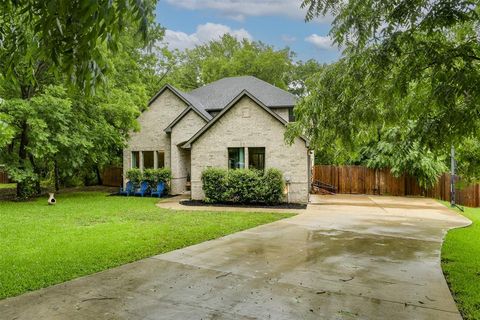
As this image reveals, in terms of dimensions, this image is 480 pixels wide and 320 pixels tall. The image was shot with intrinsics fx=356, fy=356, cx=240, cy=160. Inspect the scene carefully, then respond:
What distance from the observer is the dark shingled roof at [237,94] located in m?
21.8

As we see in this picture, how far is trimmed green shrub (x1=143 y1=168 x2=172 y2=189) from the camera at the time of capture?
19.7m

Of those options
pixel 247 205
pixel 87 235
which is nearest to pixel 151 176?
pixel 247 205

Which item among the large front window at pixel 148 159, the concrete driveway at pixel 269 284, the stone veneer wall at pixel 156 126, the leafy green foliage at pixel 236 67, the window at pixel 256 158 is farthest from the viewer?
the leafy green foliage at pixel 236 67

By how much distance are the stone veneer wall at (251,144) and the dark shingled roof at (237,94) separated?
4592 millimetres

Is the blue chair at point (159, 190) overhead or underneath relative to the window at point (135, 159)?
underneath

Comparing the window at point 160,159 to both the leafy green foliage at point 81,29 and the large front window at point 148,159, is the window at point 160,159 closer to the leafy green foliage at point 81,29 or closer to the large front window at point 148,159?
the large front window at point 148,159

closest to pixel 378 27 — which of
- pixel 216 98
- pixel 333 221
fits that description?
pixel 333 221

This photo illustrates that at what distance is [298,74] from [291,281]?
39.6 m

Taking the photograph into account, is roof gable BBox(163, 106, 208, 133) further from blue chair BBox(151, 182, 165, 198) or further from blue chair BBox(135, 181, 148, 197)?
blue chair BBox(135, 181, 148, 197)

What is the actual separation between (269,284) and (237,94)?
17.6 metres

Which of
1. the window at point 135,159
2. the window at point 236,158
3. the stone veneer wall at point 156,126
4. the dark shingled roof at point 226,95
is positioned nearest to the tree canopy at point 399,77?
the window at point 236,158

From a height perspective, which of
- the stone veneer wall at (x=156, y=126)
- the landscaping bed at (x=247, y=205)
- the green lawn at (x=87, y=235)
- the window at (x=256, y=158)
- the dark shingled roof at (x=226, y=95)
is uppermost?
the dark shingled roof at (x=226, y=95)

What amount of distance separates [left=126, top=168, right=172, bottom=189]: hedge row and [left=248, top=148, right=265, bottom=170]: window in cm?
544

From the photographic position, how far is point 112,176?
26.9m
